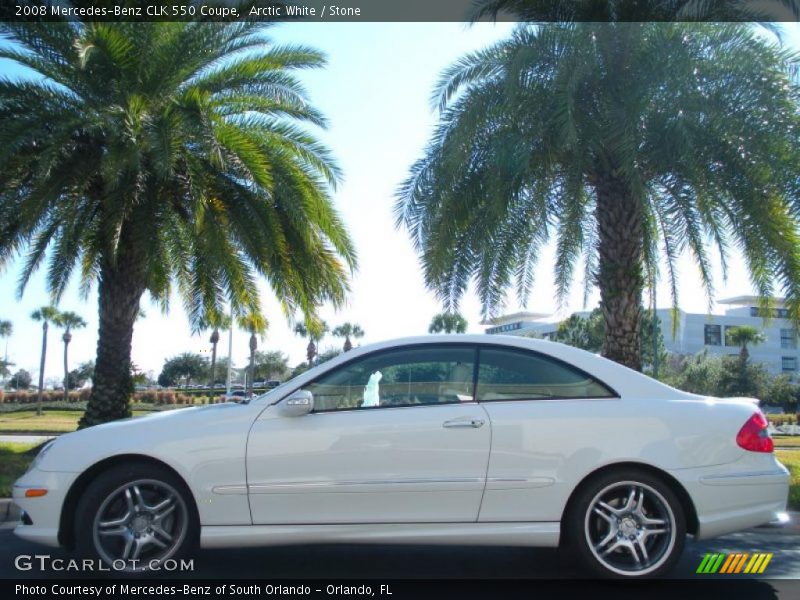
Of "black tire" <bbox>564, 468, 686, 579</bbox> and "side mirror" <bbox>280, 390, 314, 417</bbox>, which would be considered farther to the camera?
"side mirror" <bbox>280, 390, 314, 417</bbox>

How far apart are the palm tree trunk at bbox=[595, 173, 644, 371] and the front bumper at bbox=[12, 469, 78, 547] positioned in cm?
813

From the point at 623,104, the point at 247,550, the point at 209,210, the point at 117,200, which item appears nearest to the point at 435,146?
the point at 623,104

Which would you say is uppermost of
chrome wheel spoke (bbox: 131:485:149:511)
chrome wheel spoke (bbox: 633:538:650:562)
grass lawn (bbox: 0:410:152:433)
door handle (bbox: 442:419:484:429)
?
door handle (bbox: 442:419:484:429)

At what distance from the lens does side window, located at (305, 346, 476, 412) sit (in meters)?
5.05

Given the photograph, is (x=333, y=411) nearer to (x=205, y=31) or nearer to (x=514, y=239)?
(x=514, y=239)

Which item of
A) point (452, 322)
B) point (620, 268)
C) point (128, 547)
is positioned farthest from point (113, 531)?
point (452, 322)

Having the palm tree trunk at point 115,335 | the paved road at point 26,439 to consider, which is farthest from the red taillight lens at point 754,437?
the paved road at point 26,439

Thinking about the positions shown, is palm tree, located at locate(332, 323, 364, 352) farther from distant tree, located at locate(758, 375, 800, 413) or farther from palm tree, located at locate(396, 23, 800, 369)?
palm tree, located at locate(396, 23, 800, 369)

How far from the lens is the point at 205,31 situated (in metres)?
11.8

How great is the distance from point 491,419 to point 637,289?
699 centimetres

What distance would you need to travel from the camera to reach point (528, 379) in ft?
16.8

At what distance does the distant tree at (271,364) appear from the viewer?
262ft

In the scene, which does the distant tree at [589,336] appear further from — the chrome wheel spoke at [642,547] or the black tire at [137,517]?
the black tire at [137,517]

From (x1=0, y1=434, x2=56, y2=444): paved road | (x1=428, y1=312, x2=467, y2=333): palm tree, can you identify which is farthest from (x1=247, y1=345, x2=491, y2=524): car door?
(x1=0, y1=434, x2=56, y2=444): paved road
